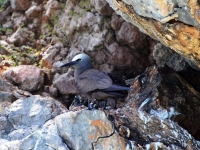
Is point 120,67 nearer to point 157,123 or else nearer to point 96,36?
point 96,36

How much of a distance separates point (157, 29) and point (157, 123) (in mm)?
1691

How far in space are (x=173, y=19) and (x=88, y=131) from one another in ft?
7.20

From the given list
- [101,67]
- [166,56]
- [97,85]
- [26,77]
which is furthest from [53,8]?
[97,85]

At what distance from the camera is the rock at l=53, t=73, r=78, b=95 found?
33.4ft

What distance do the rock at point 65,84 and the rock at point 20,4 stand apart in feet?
12.2

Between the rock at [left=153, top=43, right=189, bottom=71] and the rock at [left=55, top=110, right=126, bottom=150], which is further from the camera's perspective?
the rock at [left=153, top=43, right=189, bottom=71]

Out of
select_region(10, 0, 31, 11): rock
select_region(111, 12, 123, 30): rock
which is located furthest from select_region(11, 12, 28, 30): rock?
select_region(111, 12, 123, 30): rock

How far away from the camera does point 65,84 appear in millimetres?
10219

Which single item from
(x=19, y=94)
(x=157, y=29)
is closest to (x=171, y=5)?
(x=157, y=29)

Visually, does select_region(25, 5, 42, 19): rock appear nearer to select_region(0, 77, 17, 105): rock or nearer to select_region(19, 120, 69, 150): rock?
select_region(0, 77, 17, 105): rock

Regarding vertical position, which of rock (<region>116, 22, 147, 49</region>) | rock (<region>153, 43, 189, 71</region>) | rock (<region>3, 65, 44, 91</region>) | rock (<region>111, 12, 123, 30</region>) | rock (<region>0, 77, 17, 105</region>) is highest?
rock (<region>0, 77, 17, 105</region>)

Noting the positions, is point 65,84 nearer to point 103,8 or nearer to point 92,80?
point 103,8

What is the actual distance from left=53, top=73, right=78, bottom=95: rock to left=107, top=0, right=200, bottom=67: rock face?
4.18 m

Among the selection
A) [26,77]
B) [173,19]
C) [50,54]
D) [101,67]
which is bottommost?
[101,67]
